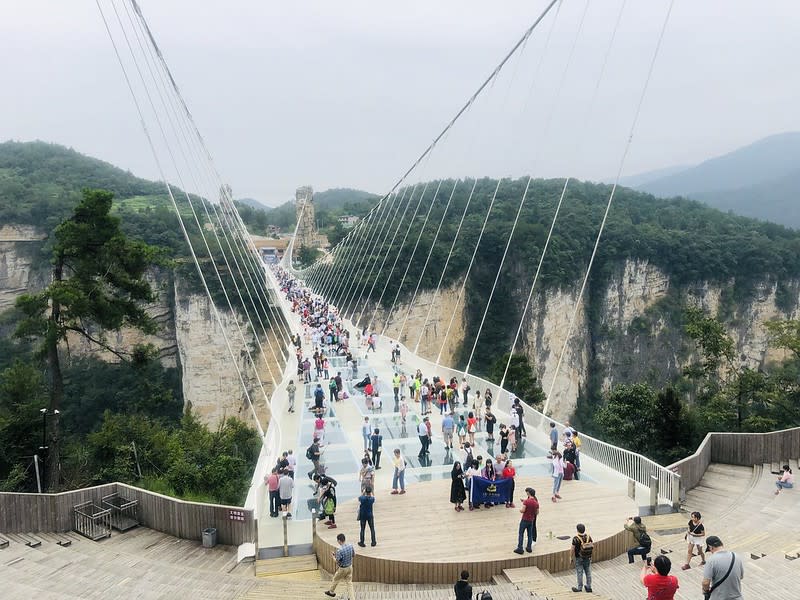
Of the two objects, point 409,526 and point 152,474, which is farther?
point 152,474

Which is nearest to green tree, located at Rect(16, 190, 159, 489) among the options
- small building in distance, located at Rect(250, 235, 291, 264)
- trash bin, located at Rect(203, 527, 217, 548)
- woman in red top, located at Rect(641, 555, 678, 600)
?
trash bin, located at Rect(203, 527, 217, 548)

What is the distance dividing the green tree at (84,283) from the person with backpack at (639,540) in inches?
576

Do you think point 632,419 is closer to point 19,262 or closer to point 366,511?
point 366,511

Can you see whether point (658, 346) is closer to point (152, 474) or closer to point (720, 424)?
point (720, 424)

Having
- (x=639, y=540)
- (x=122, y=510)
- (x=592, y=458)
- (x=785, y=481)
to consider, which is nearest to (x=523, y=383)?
(x=592, y=458)

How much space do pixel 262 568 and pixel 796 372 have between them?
1205 inches

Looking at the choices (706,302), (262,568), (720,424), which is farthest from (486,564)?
(706,302)

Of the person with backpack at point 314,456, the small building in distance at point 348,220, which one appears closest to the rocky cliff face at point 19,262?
the person with backpack at point 314,456

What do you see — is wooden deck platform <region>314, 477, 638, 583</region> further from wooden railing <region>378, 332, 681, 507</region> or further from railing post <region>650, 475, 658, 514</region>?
wooden railing <region>378, 332, 681, 507</region>

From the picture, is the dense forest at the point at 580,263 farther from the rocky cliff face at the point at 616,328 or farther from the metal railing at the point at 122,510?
the metal railing at the point at 122,510

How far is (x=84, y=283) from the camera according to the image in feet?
56.1

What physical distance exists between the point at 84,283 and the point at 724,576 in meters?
17.2

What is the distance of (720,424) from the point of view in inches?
960

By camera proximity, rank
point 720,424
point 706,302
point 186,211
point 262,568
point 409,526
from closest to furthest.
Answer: point 262,568 < point 409,526 < point 720,424 < point 706,302 < point 186,211
